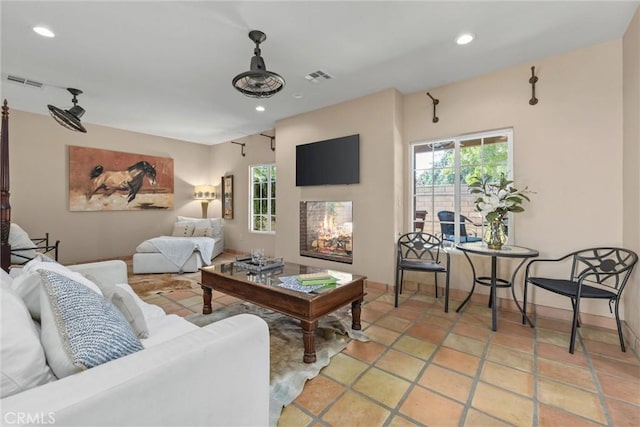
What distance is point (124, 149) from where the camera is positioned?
217 inches

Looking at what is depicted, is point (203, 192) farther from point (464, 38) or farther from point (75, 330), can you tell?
point (75, 330)

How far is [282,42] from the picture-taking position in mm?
2619

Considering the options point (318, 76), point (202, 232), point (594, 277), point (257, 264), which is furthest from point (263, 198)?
point (594, 277)

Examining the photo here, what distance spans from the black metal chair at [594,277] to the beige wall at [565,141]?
15 cm

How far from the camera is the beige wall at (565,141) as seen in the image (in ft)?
8.49

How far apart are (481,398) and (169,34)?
3630 millimetres

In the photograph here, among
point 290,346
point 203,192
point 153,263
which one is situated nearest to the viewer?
point 290,346

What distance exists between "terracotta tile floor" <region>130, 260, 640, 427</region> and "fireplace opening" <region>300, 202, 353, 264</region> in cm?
159

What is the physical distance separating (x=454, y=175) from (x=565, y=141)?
106 centimetres

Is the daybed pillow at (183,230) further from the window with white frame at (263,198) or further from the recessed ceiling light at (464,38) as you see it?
the recessed ceiling light at (464,38)

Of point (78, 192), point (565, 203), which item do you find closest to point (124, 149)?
point (78, 192)

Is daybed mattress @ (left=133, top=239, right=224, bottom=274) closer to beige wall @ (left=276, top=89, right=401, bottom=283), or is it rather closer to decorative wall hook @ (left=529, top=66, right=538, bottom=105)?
beige wall @ (left=276, top=89, right=401, bottom=283)

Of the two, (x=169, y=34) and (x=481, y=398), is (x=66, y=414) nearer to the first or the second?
(x=481, y=398)

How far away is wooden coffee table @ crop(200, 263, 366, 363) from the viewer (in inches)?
78.9
